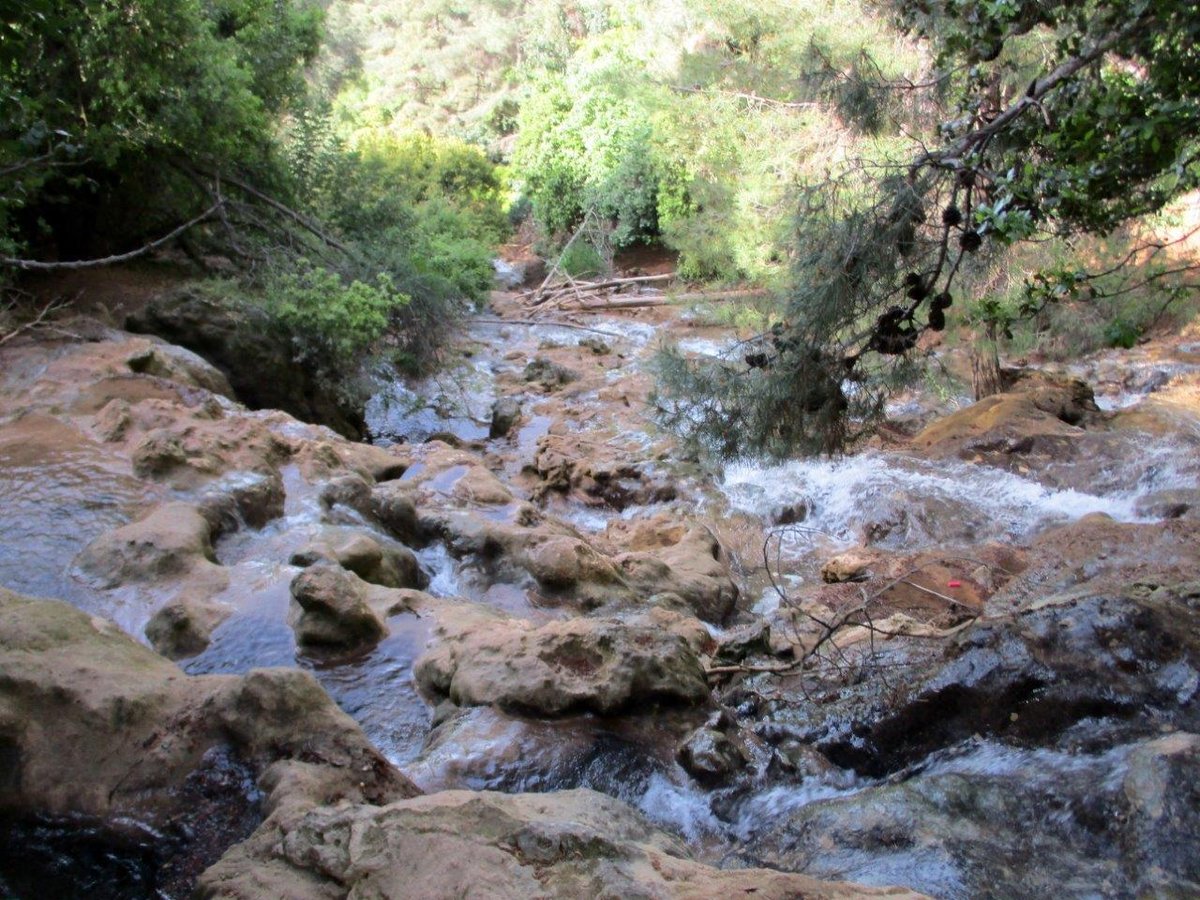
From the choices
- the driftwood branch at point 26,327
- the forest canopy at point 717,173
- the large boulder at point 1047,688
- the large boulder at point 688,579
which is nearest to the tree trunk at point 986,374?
the forest canopy at point 717,173

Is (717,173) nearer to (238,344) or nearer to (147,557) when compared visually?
(238,344)

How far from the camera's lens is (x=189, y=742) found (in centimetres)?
287

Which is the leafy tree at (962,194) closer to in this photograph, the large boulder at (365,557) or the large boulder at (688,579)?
the large boulder at (688,579)

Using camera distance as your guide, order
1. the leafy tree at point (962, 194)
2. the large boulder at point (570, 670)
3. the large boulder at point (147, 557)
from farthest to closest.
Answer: the large boulder at point (147, 557)
the large boulder at point (570, 670)
the leafy tree at point (962, 194)

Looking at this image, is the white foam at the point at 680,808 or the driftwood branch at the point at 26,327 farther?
the driftwood branch at the point at 26,327

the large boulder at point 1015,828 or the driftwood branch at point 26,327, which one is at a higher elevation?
the driftwood branch at point 26,327

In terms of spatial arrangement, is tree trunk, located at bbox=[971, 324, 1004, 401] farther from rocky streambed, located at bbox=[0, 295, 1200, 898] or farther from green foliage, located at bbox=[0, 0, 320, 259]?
green foliage, located at bbox=[0, 0, 320, 259]

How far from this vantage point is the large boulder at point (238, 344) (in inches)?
378

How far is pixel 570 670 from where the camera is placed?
3848mm

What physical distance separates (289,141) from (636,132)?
12.4 m

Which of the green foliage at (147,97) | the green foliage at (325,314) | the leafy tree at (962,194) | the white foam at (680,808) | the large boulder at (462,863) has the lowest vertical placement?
the white foam at (680,808)

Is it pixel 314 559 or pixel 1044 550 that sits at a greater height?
pixel 314 559

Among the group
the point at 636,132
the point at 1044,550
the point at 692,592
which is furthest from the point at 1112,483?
the point at 636,132

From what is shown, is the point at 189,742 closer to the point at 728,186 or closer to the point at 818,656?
the point at 818,656
